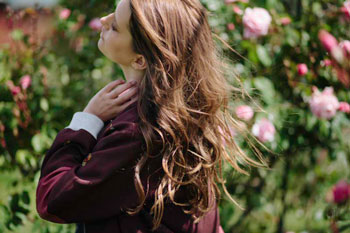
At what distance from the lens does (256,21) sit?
2.23 meters

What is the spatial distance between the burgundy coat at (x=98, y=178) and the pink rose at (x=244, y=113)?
2.66 ft

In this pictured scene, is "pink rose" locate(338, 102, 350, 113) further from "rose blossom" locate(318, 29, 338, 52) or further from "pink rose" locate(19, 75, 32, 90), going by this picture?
"pink rose" locate(19, 75, 32, 90)

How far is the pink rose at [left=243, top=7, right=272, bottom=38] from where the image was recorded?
2232mm

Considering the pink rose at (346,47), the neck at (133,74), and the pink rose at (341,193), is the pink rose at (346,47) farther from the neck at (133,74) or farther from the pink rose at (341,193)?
the neck at (133,74)

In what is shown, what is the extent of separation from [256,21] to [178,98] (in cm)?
99

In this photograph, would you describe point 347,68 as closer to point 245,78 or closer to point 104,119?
point 245,78

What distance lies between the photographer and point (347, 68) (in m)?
1.96

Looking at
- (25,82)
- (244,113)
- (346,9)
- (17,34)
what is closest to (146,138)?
(244,113)

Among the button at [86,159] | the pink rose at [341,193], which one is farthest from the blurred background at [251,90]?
the button at [86,159]

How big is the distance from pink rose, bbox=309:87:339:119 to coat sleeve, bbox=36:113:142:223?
4.22 feet

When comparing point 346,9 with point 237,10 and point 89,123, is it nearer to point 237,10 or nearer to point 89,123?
point 237,10

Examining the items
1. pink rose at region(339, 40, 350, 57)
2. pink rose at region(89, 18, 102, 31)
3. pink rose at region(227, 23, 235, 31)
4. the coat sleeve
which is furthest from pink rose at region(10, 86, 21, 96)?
pink rose at region(339, 40, 350, 57)

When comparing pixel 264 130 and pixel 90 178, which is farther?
pixel 264 130

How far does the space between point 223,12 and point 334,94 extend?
27.1 inches
